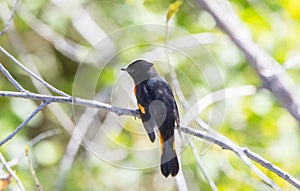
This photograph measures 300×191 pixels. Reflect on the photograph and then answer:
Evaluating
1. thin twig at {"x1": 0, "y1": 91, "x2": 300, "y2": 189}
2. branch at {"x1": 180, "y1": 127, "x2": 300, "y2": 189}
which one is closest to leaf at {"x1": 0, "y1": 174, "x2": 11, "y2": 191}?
thin twig at {"x1": 0, "y1": 91, "x2": 300, "y2": 189}

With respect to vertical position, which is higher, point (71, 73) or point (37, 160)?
point (71, 73)

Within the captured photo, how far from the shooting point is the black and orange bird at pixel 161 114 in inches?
101

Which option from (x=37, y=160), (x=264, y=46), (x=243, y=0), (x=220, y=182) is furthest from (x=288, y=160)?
(x=37, y=160)

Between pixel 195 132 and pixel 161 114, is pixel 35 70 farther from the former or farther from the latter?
pixel 195 132

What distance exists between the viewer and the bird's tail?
2515mm

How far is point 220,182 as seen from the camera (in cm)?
390

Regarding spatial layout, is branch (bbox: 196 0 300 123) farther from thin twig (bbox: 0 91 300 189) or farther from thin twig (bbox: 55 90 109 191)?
thin twig (bbox: 55 90 109 191)

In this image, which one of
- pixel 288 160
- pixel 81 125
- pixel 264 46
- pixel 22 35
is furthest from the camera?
pixel 22 35

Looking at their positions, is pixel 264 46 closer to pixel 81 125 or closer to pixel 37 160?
pixel 81 125

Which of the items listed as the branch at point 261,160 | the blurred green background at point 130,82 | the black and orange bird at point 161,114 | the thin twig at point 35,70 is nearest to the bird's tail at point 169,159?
the black and orange bird at point 161,114

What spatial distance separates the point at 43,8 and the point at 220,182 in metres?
1.70

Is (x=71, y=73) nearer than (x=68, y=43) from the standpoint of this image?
No

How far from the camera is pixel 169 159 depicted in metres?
2.60

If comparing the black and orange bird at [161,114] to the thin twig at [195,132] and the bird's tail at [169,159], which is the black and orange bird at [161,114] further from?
the thin twig at [195,132]
